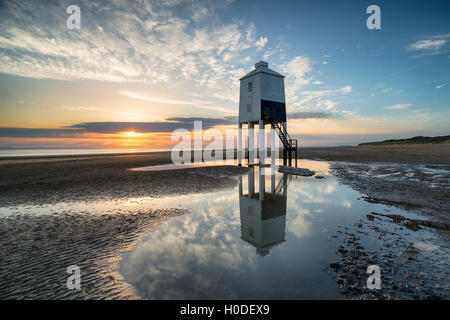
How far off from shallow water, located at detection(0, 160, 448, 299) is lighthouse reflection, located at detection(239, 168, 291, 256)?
0.12 feet

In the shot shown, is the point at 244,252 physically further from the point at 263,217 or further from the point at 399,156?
the point at 399,156

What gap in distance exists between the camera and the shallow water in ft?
11.9

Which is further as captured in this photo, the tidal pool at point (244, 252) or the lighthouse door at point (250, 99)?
the lighthouse door at point (250, 99)

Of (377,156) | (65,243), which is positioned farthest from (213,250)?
(377,156)

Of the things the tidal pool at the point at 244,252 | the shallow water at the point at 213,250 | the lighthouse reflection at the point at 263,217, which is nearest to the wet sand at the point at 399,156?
the lighthouse reflection at the point at 263,217

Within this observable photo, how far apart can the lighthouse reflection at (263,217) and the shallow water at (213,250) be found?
1.4 inches

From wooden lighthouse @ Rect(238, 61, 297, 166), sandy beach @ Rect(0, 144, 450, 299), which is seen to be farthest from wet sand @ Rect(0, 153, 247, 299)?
wooden lighthouse @ Rect(238, 61, 297, 166)

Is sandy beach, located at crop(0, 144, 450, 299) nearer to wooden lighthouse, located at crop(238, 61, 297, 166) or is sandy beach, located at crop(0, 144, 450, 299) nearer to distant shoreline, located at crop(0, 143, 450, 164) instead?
wooden lighthouse, located at crop(238, 61, 297, 166)

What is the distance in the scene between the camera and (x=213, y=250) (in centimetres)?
504

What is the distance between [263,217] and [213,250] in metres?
3.09

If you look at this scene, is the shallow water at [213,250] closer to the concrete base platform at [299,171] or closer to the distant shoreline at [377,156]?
the concrete base platform at [299,171]

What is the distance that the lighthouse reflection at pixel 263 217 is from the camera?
5617mm

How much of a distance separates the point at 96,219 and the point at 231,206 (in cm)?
566
